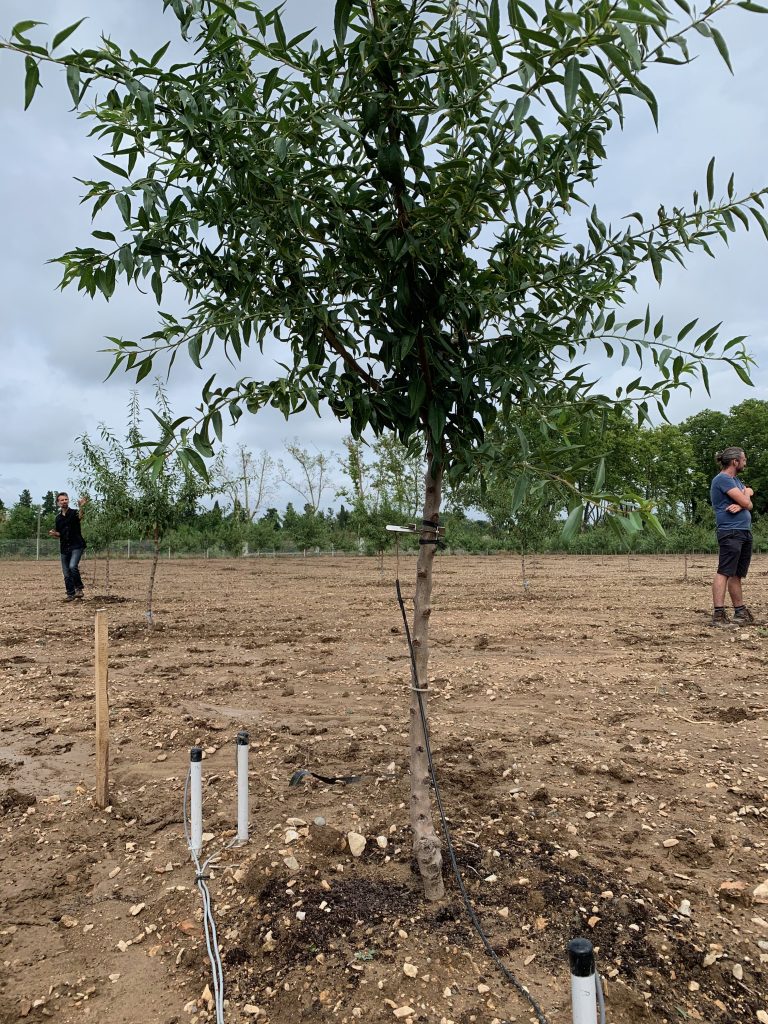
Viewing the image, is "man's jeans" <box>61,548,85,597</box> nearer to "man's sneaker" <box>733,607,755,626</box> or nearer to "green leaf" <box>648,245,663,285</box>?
"man's sneaker" <box>733,607,755,626</box>

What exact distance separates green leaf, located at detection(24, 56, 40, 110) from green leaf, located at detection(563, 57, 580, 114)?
154 cm

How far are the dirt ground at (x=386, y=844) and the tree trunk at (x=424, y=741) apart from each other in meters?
0.17

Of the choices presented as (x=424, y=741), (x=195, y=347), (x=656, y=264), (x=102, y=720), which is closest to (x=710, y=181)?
(x=656, y=264)

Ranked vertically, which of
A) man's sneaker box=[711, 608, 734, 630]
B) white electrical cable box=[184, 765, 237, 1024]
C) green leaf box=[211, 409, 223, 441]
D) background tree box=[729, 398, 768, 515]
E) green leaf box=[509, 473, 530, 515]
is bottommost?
white electrical cable box=[184, 765, 237, 1024]

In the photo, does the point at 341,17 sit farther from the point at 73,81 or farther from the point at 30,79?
the point at 30,79

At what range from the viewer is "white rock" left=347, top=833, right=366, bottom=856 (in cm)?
375

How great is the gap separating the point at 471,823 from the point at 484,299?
3.01m

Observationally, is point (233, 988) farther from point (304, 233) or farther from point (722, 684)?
point (722, 684)

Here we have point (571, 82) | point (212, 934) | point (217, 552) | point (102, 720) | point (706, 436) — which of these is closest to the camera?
point (571, 82)

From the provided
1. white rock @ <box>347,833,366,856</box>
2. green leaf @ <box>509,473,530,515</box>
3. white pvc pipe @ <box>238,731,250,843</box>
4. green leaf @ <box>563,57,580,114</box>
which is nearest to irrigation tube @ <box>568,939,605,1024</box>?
green leaf @ <box>509,473,530,515</box>

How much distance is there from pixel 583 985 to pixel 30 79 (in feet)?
9.31

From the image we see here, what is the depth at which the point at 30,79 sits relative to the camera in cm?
202

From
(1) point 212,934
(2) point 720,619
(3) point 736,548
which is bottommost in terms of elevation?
(1) point 212,934

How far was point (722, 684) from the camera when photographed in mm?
7145
